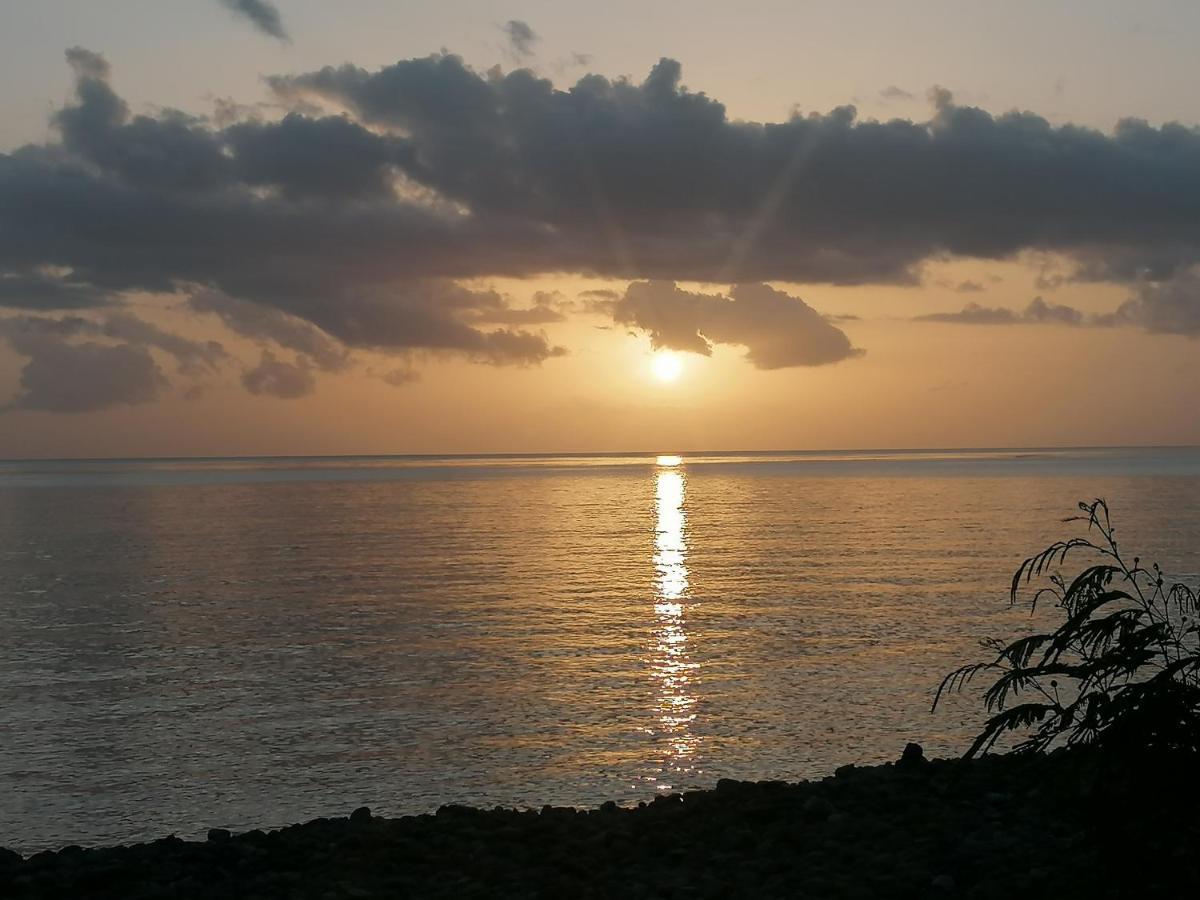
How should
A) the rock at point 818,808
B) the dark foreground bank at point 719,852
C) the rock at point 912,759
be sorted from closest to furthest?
1. the dark foreground bank at point 719,852
2. the rock at point 818,808
3. the rock at point 912,759

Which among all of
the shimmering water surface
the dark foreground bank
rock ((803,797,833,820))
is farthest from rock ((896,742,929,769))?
rock ((803,797,833,820))

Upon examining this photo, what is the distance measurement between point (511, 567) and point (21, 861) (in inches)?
1487

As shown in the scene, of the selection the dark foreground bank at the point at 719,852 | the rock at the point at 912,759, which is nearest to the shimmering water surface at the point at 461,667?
the rock at the point at 912,759

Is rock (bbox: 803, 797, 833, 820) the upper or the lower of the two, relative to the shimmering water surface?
upper

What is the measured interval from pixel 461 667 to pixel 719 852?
14.5 m

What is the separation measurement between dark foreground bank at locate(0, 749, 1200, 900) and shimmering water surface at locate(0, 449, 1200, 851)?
2.46 metres

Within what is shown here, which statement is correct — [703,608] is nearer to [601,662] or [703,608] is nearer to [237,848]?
[601,662]

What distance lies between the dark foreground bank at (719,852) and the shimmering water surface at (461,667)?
246 centimetres

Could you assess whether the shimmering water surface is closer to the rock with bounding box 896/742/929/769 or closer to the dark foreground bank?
the rock with bounding box 896/742/929/769

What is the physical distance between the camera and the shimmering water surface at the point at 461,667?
1745 cm

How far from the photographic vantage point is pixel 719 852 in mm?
12672

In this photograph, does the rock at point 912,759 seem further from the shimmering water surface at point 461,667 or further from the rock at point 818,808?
the rock at point 818,808

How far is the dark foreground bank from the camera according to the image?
11.0 m

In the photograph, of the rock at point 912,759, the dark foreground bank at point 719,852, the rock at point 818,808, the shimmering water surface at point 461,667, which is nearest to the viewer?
the dark foreground bank at point 719,852
